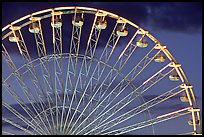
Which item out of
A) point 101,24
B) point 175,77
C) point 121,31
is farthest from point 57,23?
point 175,77

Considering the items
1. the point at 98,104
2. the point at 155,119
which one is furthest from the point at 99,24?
the point at 155,119

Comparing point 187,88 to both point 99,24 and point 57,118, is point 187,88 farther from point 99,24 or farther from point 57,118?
point 57,118

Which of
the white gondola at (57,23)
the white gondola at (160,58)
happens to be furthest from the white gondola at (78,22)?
the white gondola at (160,58)

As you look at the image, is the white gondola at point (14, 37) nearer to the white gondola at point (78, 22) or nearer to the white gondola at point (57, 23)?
the white gondola at point (57, 23)

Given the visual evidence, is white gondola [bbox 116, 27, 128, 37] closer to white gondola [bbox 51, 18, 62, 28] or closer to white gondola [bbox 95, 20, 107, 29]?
white gondola [bbox 95, 20, 107, 29]

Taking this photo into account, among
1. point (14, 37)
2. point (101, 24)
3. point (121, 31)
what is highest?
point (101, 24)

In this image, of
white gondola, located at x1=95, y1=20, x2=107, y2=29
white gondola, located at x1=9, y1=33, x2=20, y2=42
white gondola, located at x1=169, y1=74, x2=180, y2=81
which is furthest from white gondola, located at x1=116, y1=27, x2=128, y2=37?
white gondola, located at x1=9, y1=33, x2=20, y2=42

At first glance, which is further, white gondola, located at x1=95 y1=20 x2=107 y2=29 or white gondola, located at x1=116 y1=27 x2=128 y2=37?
white gondola, located at x1=116 y1=27 x2=128 y2=37

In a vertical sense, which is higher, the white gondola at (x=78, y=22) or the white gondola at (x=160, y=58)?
the white gondola at (x=78, y=22)

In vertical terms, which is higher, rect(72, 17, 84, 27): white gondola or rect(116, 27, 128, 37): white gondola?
rect(72, 17, 84, 27): white gondola

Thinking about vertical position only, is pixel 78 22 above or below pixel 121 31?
above

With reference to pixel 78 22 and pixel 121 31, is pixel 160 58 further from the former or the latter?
pixel 78 22

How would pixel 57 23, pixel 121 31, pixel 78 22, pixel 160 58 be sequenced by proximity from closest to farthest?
pixel 57 23 < pixel 78 22 < pixel 121 31 < pixel 160 58

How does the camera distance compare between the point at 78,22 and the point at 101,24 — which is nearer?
the point at 78,22
